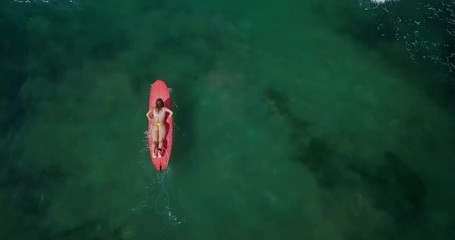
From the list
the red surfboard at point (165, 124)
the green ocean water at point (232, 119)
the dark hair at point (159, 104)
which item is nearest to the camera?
the green ocean water at point (232, 119)

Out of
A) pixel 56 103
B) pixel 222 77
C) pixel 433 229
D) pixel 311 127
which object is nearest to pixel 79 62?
pixel 56 103

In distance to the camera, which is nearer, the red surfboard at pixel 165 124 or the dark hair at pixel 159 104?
the red surfboard at pixel 165 124

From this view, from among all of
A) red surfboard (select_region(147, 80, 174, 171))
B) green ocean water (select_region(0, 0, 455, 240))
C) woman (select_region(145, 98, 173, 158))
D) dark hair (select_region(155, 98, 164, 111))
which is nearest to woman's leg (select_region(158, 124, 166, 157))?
woman (select_region(145, 98, 173, 158))

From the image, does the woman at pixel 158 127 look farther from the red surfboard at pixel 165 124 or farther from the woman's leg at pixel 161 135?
the red surfboard at pixel 165 124

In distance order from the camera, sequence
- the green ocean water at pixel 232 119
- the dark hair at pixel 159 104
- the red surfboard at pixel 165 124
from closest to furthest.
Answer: the green ocean water at pixel 232 119, the red surfboard at pixel 165 124, the dark hair at pixel 159 104

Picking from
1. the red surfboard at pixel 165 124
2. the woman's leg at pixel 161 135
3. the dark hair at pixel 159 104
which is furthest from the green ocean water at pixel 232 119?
the dark hair at pixel 159 104

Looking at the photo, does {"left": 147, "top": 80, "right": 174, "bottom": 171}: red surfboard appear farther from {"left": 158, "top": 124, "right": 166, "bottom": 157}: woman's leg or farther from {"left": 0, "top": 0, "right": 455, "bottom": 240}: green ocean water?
{"left": 0, "top": 0, "right": 455, "bottom": 240}: green ocean water

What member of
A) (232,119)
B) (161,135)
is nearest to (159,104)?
(161,135)
